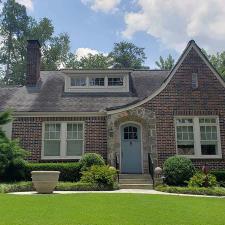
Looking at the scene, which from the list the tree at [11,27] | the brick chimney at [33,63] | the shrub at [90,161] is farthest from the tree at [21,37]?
the shrub at [90,161]

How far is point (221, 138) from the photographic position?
57.1 ft

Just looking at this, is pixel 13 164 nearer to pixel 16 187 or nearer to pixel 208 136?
pixel 16 187

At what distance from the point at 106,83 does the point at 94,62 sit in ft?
83.8

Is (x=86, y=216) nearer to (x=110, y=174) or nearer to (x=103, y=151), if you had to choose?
(x=110, y=174)

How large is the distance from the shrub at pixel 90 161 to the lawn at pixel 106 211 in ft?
18.6

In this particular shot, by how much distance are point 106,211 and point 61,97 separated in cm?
1247

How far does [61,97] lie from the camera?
19812 mm

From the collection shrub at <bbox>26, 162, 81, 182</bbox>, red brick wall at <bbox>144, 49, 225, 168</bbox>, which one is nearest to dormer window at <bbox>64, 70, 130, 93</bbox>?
red brick wall at <bbox>144, 49, 225, 168</bbox>

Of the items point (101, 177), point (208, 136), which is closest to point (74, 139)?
point (101, 177)

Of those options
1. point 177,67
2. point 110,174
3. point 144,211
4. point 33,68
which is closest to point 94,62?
point 33,68

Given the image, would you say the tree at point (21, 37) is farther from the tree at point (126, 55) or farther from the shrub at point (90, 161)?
the shrub at point (90, 161)

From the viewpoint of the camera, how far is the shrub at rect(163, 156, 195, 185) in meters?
15.4

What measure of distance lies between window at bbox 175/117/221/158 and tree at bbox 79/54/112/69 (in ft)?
94.4

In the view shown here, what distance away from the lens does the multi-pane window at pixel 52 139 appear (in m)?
17.9
